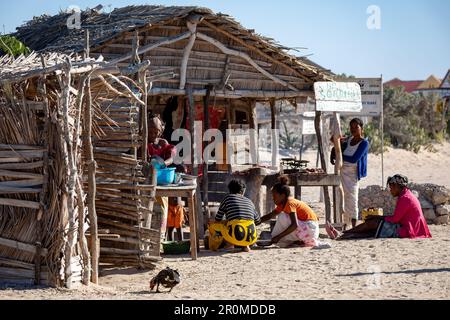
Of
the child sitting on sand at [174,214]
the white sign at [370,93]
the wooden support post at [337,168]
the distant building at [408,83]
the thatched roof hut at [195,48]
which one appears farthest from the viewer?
the distant building at [408,83]

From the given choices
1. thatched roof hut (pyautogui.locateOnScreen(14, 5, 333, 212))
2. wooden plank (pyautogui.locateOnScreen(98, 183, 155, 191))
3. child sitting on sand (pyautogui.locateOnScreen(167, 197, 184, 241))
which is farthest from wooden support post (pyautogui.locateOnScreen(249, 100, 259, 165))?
wooden plank (pyautogui.locateOnScreen(98, 183, 155, 191))

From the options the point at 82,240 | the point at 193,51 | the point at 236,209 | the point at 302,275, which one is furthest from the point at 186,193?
the point at 193,51

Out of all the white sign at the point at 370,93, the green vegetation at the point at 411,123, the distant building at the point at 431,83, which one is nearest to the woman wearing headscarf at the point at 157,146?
the white sign at the point at 370,93

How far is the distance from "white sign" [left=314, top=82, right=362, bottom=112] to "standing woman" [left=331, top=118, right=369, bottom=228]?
961 mm

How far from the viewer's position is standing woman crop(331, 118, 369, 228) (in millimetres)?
12906

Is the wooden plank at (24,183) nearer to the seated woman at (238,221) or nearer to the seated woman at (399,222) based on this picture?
the seated woman at (238,221)

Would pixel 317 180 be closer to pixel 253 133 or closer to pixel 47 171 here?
pixel 253 133

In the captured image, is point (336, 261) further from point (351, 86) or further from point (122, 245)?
point (351, 86)

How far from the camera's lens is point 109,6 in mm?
14992

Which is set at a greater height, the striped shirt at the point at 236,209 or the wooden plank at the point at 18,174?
the wooden plank at the point at 18,174

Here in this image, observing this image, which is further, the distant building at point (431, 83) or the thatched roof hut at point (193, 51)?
the distant building at point (431, 83)

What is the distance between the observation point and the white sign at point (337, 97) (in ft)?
45.6

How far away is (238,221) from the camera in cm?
1075

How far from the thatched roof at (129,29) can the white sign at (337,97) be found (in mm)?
285
